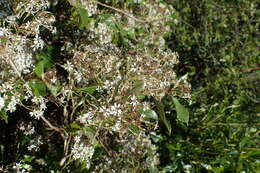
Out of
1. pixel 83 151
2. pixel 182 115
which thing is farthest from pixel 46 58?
pixel 182 115

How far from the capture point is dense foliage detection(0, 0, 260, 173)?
4.42 ft

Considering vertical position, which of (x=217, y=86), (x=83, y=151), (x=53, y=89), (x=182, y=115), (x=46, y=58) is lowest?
(x=83, y=151)

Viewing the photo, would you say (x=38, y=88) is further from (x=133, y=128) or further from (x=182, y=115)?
(x=182, y=115)

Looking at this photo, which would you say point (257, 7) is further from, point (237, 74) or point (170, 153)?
point (170, 153)

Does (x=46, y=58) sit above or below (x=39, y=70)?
above

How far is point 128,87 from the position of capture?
1401 millimetres

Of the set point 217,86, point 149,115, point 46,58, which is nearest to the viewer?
point 149,115

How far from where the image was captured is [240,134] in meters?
2.32

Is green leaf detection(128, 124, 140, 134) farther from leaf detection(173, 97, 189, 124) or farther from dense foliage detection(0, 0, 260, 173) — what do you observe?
leaf detection(173, 97, 189, 124)

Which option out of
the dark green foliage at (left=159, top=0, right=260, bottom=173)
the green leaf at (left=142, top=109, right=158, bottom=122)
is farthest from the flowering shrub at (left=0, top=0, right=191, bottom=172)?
the dark green foliage at (left=159, top=0, right=260, bottom=173)

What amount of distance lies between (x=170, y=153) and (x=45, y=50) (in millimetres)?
987

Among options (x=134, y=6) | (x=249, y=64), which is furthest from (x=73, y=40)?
(x=249, y=64)

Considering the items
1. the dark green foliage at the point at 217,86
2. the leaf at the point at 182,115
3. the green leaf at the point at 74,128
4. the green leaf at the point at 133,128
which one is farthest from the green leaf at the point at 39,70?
the dark green foliage at the point at 217,86

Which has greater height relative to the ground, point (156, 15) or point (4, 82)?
point (156, 15)
